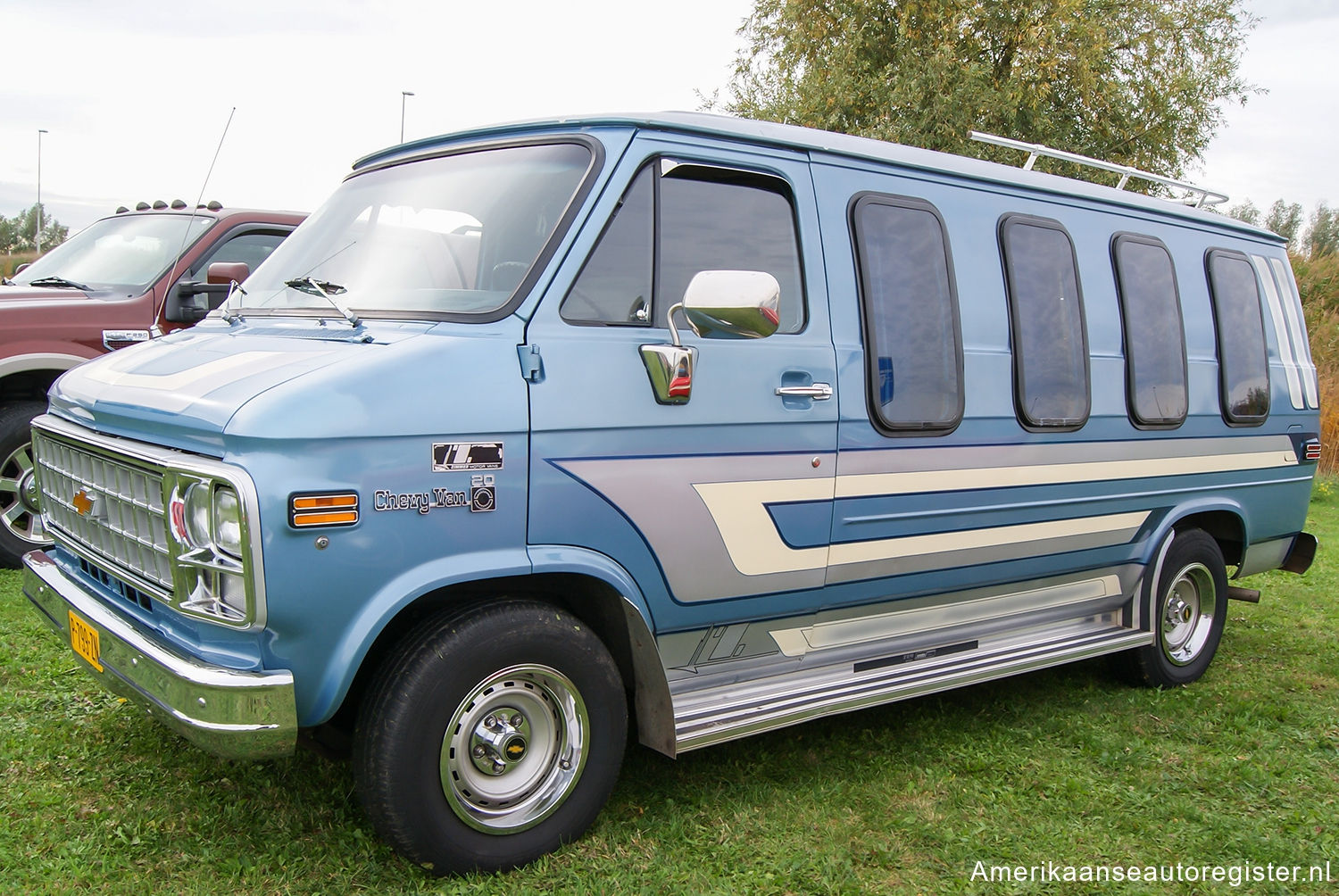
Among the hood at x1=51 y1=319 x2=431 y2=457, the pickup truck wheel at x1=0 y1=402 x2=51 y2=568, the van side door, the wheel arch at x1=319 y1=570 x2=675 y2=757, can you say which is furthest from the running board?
the pickup truck wheel at x1=0 y1=402 x2=51 y2=568

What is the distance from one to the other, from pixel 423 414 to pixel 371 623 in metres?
0.62

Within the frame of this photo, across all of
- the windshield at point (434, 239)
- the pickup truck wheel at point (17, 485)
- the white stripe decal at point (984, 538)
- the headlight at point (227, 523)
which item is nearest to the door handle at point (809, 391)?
the white stripe decal at point (984, 538)

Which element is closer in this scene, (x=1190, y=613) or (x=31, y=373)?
(x=1190, y=613)

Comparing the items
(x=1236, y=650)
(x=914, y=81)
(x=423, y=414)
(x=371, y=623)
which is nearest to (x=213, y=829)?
(x=371, y=623)

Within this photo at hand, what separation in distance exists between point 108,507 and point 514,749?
155 cm

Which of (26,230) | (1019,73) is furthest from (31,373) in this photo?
(26,230)

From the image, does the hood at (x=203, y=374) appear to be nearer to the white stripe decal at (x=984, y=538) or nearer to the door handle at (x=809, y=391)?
the door handle at (x=809, y=391)

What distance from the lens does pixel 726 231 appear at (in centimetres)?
402

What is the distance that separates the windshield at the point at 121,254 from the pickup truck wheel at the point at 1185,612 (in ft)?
A: 20.1

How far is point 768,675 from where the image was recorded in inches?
165

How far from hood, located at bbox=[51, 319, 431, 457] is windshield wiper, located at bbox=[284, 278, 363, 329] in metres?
0.08

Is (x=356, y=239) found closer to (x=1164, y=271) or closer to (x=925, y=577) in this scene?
(x=925, y=577)

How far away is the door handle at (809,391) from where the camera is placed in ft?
13.1

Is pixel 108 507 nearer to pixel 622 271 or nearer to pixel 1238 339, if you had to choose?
pixel 622 271
